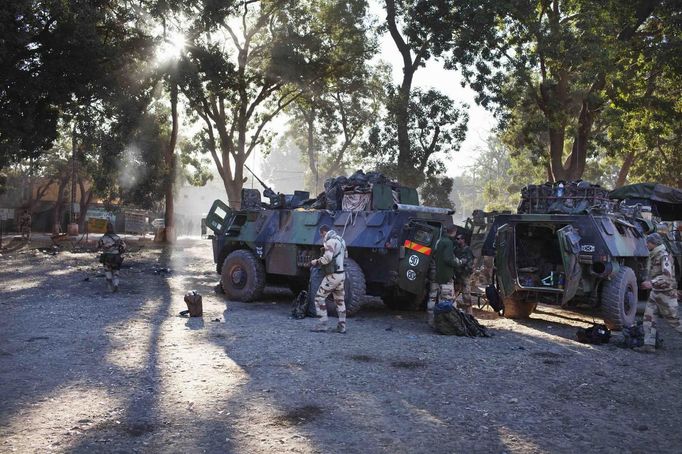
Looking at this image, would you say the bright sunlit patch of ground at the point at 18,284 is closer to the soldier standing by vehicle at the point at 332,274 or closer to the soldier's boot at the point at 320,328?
the soldier's boot at the point at 320,328

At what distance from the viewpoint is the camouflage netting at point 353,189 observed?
38.9 ft

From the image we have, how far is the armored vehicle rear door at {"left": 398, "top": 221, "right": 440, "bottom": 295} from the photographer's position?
10727 millimetres

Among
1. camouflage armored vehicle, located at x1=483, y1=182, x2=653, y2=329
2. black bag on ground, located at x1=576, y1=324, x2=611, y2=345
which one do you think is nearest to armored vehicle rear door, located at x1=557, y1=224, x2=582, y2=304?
camouflage armored vehicle, located at x1=483, y1=182, x2=653, y2=329

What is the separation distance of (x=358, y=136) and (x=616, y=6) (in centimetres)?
1664

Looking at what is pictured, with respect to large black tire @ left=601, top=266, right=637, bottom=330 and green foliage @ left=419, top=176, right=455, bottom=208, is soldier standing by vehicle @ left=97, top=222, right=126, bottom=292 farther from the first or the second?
green foliage @ left=419, top=176, right=455, bottom=208

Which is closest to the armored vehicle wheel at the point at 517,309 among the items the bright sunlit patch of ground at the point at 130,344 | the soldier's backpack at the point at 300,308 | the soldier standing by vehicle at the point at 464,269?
the soldier standing by vehicle at the point at 464,269

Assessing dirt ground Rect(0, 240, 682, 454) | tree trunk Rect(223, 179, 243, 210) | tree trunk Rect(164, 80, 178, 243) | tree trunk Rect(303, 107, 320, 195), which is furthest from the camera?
tree trunk Rect(303, 107, 320, 195)

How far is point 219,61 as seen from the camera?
22969 mm

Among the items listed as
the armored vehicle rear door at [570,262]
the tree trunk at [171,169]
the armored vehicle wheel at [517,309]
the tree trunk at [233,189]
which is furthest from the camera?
the tree trunk at [171,169]

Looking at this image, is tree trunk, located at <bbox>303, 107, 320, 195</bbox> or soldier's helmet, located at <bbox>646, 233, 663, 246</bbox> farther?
tree trunk, located at <bbox>303, 107, 320, 195</bbox>

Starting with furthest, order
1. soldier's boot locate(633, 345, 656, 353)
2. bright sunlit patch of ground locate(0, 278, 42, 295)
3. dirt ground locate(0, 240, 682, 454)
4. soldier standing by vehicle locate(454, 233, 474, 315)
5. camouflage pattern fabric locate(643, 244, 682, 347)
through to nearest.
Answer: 1. bright sunlit patch of ground locate(0, 278, 42, 295)
2. soldier standing by vehicle locate(454, 233, 474, 315)
3. camouflage pattern fabric locate(643, 244, 682, 347)
4. soldier's boot locate(633, 345, 656, 353)
5. dirt ground locate(0, 240, 682, 454)

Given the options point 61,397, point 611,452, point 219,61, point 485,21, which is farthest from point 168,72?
point 611,452

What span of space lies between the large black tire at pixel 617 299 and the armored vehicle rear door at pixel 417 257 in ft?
9.38

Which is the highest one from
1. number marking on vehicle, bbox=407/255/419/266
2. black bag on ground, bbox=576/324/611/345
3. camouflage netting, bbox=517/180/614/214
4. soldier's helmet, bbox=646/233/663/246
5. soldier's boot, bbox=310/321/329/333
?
camouflage netting, bbox=517/180/614/214
